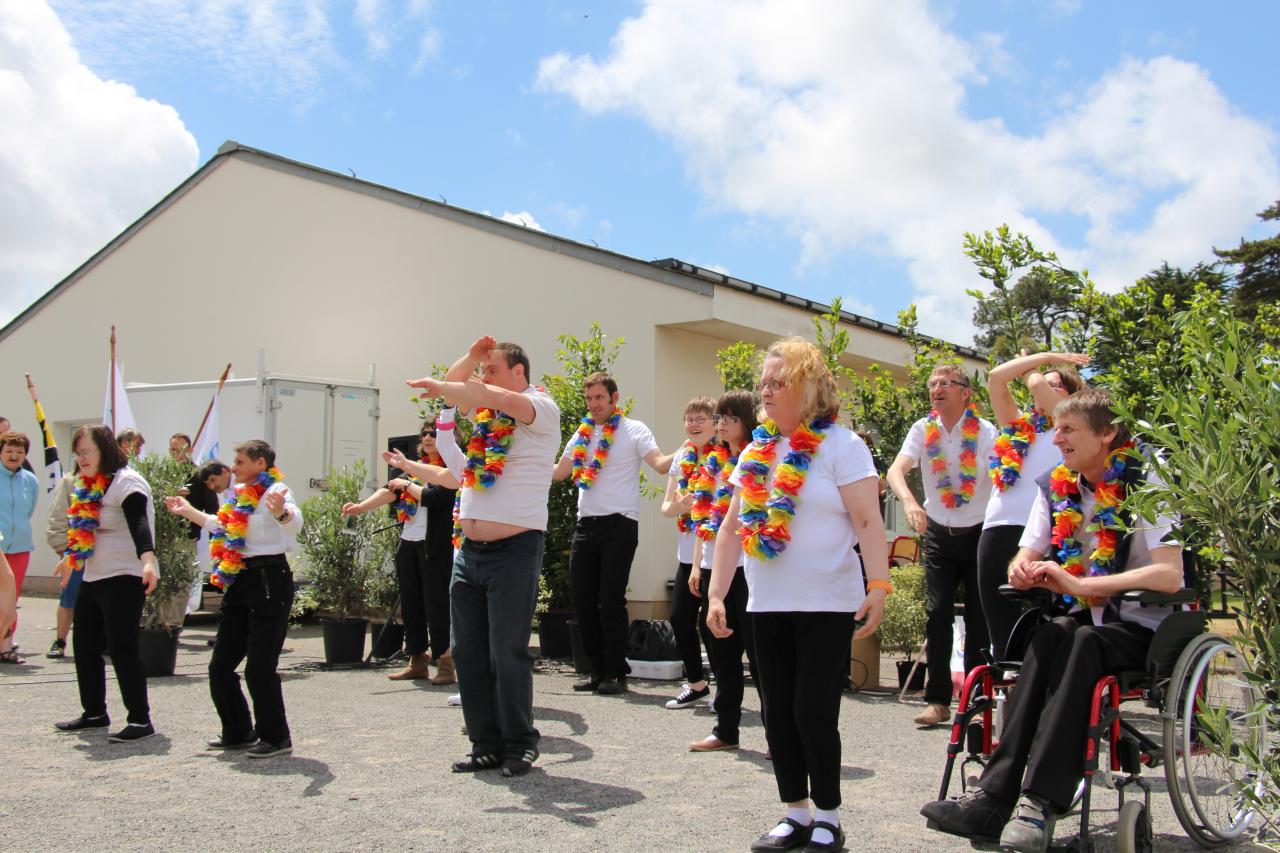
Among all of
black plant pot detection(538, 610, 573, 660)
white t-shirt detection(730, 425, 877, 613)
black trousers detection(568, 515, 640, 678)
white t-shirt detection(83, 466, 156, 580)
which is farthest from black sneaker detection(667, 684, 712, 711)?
white t-shirt detection(730, 425, 877, 613)

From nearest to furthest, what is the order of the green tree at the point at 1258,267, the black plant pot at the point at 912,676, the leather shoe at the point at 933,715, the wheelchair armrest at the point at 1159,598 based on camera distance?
the wheelchair armrest at the point at 1159,598 → the leather shoe at the point at 933,715 → the black plant pot at the point at 912,676 → the green tree at the point at 1258,267

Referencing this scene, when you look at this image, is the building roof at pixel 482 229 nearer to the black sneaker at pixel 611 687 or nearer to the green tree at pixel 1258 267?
the black sneaker at pixel 611 687

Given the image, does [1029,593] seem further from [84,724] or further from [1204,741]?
[84,724]

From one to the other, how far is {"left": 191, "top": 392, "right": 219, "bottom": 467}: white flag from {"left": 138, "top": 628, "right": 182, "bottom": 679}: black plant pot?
4.23 m

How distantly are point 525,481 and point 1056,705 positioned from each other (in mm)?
2707

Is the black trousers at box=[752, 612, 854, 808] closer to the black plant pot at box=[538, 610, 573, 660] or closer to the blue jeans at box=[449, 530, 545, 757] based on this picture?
the blue jeans at box=[449, 530, 545, 757]

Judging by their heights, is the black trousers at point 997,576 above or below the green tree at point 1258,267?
below

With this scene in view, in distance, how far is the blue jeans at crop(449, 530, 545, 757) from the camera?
5.43 metres

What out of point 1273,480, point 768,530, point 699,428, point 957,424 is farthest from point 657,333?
point 1273,480

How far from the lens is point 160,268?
1833 cm

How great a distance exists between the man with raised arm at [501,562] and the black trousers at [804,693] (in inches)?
64.3

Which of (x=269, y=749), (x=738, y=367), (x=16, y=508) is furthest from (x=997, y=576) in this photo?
(x=16, y=508)

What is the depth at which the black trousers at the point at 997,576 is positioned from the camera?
232 inches

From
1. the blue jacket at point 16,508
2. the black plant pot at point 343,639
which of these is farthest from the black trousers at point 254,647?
the blue jacket at point 16,508
